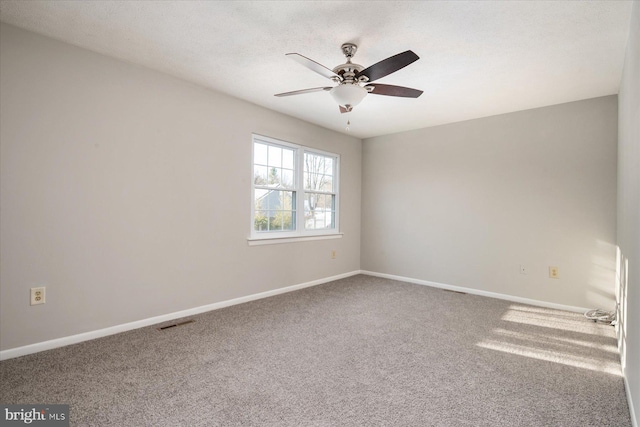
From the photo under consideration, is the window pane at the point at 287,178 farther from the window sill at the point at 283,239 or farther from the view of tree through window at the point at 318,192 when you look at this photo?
the window sill at the point at 283,239

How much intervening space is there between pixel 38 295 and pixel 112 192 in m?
0.92

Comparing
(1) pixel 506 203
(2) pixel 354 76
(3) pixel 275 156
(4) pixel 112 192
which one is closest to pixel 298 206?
(3) pixel 275 156

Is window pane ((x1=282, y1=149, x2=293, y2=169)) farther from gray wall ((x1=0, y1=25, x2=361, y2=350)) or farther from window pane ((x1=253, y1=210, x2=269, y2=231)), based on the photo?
window pane ((x1=253, y1=210, x2=269, y2=231))

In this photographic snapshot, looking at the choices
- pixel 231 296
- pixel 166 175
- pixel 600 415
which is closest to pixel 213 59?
pixel 166 175

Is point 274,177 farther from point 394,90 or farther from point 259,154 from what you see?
point 394,90

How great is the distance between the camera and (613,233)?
136 inches

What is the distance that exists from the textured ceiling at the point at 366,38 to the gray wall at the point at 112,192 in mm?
288

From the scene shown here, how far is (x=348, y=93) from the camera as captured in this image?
2.48 meters

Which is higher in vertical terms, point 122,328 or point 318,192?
point 318,192

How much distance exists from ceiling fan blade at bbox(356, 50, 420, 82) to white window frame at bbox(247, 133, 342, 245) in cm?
198

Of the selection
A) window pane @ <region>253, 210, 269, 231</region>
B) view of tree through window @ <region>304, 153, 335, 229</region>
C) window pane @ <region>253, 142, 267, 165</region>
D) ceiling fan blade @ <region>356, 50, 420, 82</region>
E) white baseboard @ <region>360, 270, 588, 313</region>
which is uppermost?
ceiling fan blade @ <region>356, 50, 420, 82</region>

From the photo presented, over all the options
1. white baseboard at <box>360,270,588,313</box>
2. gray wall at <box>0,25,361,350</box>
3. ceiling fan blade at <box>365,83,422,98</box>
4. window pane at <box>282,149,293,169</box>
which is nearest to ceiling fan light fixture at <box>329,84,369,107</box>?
ceiling fan blade at <box>365,83,422,98</box>

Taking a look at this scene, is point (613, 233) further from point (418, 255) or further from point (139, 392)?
point (139, 392)

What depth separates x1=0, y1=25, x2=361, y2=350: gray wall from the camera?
7.80 feet
